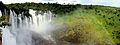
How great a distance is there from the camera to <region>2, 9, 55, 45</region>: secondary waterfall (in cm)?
208

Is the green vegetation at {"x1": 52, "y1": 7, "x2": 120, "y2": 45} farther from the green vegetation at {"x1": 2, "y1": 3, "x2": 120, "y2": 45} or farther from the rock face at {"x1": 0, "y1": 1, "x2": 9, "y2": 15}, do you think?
the rock face at {"x1": 0, "y1": 1, "x2": 9, "y2": 15}

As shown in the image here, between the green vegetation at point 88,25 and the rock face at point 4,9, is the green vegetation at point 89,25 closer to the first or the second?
the green vegetation at point 88,25

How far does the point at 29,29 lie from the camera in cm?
210

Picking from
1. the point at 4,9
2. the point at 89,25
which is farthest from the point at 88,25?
the point at 4,9

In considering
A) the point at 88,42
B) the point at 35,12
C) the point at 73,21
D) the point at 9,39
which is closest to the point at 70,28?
the point at 73,21

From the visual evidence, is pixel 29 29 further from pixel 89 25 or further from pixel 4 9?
pixel 89 25

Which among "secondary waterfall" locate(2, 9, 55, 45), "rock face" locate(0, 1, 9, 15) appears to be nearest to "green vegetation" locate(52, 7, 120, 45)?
"secondary waterfall" locate(2, 9, 55, 45)

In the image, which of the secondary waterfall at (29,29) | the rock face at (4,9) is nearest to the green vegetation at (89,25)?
the secondary waterfall at (29,29)

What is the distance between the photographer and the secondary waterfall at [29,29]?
208cm

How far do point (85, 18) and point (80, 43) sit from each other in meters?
0.22

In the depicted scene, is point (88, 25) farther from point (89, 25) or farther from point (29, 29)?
point (29, 29)

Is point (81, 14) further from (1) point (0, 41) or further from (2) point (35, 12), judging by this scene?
(1) point (0, 41)

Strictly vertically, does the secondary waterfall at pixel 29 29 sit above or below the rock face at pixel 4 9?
below

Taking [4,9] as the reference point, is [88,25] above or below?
below
